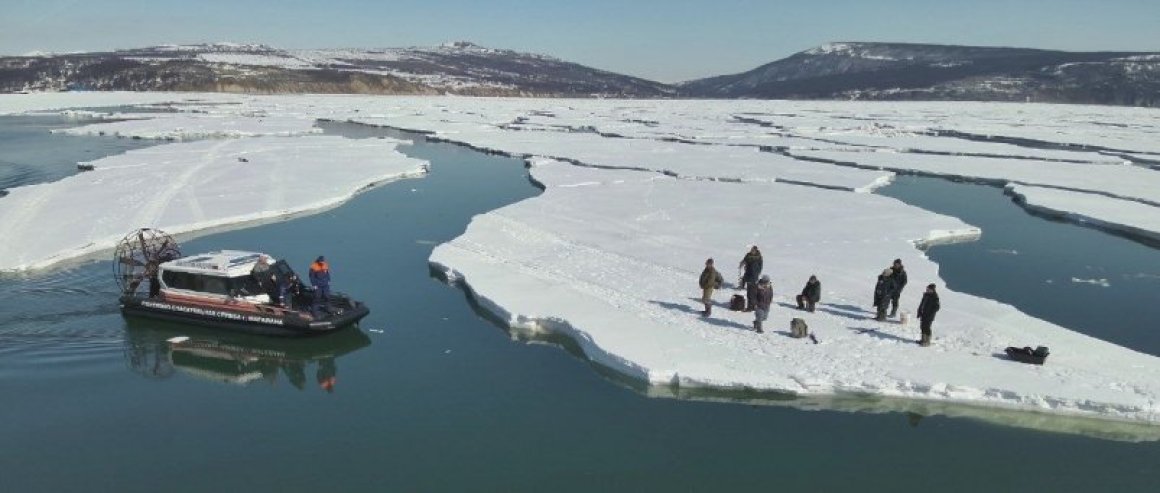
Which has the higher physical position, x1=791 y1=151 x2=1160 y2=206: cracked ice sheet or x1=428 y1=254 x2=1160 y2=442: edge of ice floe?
Result: x1=791 y1=151 x2=1160 y2=206: cracked ice sheet

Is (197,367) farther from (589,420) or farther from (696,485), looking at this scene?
(696,485)

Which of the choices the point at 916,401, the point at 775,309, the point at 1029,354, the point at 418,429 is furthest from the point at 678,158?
the point at 418,429

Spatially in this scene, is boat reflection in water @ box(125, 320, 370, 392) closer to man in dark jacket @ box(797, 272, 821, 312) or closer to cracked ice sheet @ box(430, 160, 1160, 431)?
cracked ice sheet @ box(430, 160, 1160, 431)

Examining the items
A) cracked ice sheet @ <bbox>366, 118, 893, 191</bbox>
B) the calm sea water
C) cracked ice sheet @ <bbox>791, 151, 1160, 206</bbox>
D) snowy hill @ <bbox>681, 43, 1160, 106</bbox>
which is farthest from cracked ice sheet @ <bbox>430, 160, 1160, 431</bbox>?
snowy hill @ <bbox>681, 43, 1160, 106</bbox>

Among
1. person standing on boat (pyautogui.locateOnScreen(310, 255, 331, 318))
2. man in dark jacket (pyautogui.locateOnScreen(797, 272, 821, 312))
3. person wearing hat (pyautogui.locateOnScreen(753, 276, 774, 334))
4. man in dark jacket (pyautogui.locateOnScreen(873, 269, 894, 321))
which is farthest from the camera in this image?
person standing on boat (pyautogui.locateOnScreen(310, 255, 331, 318))

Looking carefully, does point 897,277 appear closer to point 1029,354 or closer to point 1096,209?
point 1029,354

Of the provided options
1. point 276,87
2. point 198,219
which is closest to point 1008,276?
point 198,219
